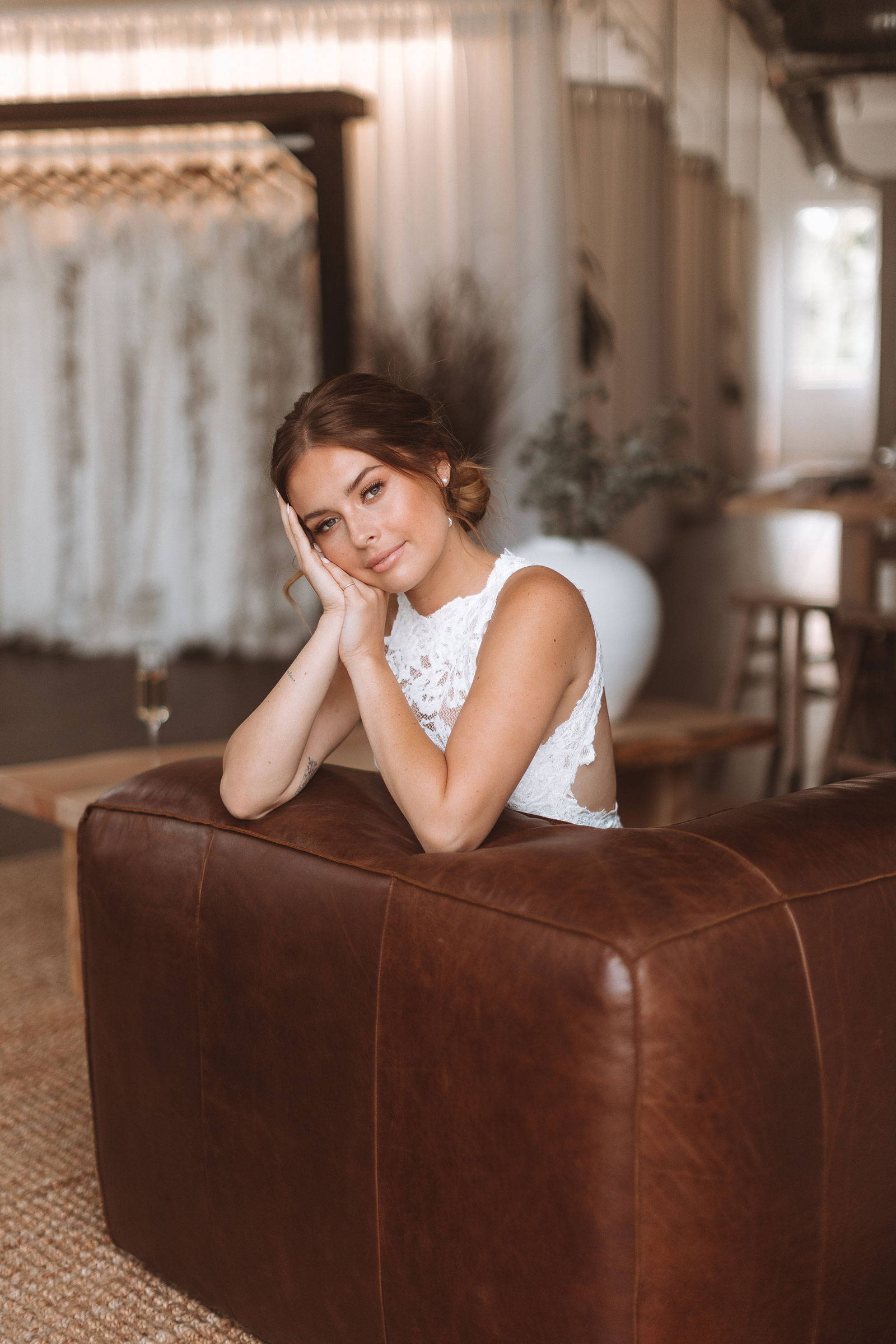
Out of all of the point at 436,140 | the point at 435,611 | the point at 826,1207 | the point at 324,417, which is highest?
the point at 436,140

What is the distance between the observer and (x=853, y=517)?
4141mm

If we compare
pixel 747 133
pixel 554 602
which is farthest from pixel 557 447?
pixel 747 133

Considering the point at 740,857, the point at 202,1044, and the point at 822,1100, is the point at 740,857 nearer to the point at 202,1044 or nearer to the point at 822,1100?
the point at 822,1100

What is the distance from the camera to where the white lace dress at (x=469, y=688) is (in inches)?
58.7

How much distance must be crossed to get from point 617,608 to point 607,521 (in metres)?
0.22

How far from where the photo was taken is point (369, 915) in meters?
1.11

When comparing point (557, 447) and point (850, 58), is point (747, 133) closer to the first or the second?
point (850, 58)

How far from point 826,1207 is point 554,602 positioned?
63cm

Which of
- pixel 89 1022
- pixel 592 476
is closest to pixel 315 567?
pixel 89 1022

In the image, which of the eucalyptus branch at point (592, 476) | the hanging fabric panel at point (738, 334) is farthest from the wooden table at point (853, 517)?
the hanging fabric panel at point (738, 334)

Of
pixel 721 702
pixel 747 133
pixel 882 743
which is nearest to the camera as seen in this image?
pixel 882 743

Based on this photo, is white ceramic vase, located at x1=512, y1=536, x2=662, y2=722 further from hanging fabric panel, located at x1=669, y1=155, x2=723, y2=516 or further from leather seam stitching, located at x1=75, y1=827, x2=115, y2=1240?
hanging fabric panel, located at x1=669, y1=155, x2=723, y2=516

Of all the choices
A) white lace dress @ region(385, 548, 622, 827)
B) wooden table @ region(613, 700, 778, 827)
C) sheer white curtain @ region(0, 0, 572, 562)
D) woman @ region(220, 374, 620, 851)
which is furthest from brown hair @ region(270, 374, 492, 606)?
sheer white curtain @ region(0, 0, 572, 562)

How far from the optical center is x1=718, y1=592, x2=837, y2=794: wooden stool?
3865 millimetres
